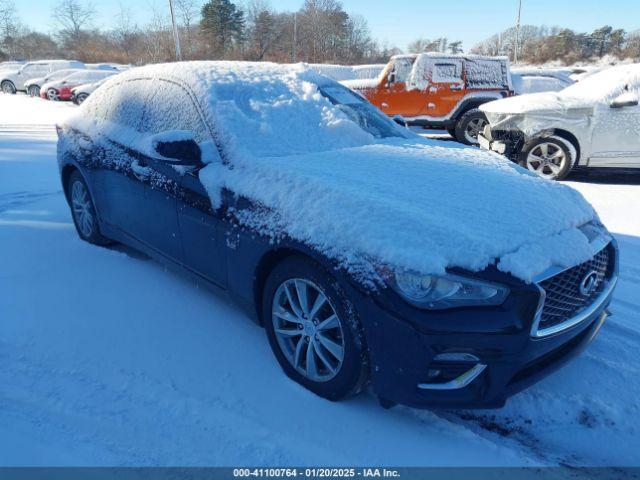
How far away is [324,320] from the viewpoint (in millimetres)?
2174

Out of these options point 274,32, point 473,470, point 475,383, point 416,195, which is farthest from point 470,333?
point 274,32

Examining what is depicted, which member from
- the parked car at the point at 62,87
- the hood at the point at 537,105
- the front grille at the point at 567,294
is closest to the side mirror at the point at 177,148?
the front grille at the point at 567,294

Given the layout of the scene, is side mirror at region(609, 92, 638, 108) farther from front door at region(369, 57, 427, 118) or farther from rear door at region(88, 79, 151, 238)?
rear door at region(88, 79, 151, 238)

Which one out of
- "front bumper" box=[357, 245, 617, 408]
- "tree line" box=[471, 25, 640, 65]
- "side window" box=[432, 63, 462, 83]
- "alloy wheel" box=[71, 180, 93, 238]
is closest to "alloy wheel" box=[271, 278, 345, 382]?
"front bumper" box=[357, 245, 617, 408]

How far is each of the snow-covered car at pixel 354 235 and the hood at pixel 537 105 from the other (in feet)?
12.6

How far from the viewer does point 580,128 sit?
20.9 feet

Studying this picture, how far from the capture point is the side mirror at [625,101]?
6160 mm

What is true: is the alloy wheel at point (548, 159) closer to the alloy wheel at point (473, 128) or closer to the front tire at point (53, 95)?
the alloy wheel at point (473, 128)

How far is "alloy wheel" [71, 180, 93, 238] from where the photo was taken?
13.2 ft

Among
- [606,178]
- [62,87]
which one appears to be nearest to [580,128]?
[606,178]

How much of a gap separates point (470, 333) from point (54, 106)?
20.0 meters

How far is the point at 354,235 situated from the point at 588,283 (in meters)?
1.14

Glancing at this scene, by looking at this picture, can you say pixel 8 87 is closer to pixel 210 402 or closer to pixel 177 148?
pixel 177 148

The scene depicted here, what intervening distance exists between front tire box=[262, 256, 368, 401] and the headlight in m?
0.27
